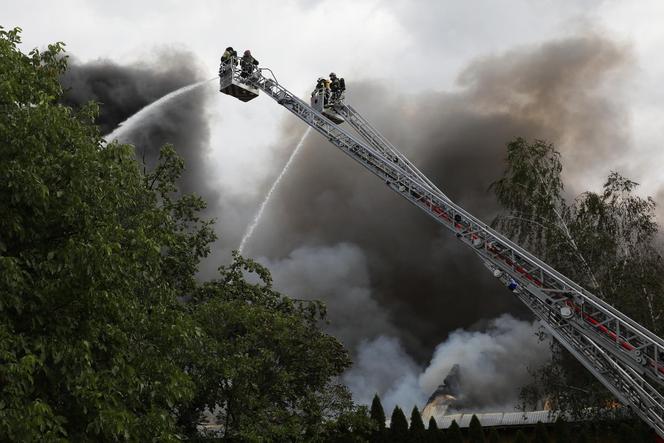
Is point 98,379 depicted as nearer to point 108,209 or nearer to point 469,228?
point 108,209

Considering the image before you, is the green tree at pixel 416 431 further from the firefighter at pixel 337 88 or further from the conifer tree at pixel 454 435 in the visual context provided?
the firefighter at pixel 337 88

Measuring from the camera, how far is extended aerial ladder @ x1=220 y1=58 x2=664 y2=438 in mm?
18078

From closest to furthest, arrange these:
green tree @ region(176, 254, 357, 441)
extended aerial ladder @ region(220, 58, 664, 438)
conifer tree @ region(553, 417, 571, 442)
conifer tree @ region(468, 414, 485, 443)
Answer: extended aerial ladder @ region(220, 58, 664, 438), green tree @ region(176, 254, 357, 441), conifer tree @ region(553, 417, 571, 442), conifer tree @ region(468, 414, 485, 443)

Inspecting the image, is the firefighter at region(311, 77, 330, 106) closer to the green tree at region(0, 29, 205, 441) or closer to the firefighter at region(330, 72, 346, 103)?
the firefighter at region(330, 72, 346, 103)

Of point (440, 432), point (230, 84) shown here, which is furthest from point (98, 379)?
point (440, 432)

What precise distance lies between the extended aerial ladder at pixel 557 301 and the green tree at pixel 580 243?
1068cm

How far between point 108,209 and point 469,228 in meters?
11.9

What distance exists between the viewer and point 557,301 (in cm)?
1936

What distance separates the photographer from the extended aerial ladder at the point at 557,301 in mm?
18078


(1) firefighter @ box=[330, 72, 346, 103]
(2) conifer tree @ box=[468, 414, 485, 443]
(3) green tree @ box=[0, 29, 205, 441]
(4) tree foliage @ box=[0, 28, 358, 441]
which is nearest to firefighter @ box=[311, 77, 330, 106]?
(1) firefighter @ box=[330, 72, 346, 103]

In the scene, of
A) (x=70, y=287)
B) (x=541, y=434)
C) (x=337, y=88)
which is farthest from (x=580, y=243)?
(x=70, y=287)

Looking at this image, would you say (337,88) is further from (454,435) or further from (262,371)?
(454,435)

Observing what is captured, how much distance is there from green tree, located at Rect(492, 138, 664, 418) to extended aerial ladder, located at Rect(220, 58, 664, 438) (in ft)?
35.0

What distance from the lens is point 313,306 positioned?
29.5 m
